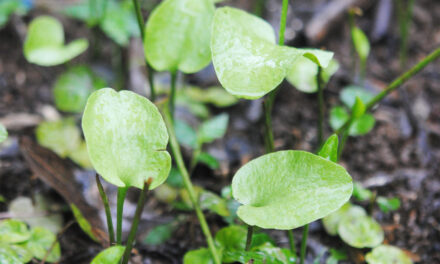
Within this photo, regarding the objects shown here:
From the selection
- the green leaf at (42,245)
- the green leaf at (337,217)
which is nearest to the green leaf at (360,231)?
the green leaf at (337,217)

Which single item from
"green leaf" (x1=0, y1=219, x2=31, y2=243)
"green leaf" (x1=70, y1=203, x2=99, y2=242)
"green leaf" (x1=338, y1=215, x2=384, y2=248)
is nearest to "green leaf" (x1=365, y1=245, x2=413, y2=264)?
"green leaf" (x1=338, y1=215, x2=384, y2=248)

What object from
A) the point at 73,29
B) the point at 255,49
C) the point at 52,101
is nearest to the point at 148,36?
the point at 255,49

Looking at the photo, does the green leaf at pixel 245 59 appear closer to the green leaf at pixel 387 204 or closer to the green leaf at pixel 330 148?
the green leaf at pixel 330 148

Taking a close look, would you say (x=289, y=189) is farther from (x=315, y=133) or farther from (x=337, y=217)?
(x=315, y=133)

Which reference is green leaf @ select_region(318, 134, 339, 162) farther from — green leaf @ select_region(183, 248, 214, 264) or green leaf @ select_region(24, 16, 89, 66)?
green leaf @ select_region(24, 16, 89, 66)

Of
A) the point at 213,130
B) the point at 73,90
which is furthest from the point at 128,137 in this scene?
the point at 73,90
